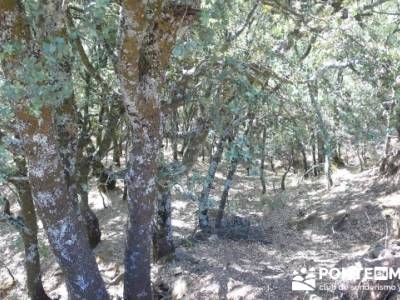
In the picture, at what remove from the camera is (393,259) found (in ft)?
14.4

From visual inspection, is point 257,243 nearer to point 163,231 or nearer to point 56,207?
point 163,231

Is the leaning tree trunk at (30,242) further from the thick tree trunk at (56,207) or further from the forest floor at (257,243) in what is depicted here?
the thick tree trunk at (56,207)

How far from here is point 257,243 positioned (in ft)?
28.3

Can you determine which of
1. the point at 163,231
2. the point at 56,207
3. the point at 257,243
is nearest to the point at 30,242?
the point at 163,231

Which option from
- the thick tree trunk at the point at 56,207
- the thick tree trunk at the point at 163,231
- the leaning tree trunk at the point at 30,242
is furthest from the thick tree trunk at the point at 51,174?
the leaning tree trunk at the point at 30,242

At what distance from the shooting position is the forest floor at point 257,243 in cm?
578

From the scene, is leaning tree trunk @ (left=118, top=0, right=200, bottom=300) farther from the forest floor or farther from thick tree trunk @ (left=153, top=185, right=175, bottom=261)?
thick tree trunk @ (left=153, top=185, right=175, bottom=261)

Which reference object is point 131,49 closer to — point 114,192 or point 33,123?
point 33,123

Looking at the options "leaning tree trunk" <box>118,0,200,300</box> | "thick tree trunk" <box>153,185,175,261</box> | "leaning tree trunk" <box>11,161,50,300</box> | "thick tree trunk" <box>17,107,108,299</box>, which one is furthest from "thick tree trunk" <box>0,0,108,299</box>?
"leaning tree trunk" <box>11,161,50,300</box>

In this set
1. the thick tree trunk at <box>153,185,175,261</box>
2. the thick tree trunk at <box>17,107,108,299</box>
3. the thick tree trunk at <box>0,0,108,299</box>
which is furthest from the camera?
the thick tree trunk at <box>153,185,175,261</box>

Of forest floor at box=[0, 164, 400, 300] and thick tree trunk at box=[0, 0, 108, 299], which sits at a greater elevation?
thick tree trunk at box=[0, 0, 108, 299]

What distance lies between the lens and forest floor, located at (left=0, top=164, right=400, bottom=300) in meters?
5.78

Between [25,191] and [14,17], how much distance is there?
454cm

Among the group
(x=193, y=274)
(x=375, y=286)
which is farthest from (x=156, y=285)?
(x=375, y=286)
